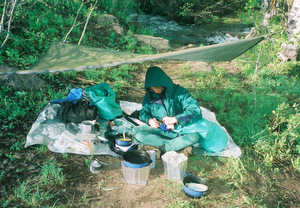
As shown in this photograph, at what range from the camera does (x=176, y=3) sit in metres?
12.0

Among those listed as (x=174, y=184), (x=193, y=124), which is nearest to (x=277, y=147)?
(x=193, y=124)

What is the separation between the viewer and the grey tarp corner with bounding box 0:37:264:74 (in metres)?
2.26

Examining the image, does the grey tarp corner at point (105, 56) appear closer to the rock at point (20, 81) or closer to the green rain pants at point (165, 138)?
the rock at point (20, 81)

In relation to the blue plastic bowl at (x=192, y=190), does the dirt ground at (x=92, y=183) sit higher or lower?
lower

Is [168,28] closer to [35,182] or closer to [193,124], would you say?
[193,124]

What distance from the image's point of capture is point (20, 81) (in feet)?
12.1

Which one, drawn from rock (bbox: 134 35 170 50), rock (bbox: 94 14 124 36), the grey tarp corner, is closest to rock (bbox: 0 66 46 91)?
the grey tarp corner

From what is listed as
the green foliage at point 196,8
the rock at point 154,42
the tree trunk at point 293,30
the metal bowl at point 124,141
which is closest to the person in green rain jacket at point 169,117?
the metal bowl at point 124,141

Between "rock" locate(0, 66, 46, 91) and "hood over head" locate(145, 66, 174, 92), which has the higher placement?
"hood over head" locate(145, 66, 174, 92)

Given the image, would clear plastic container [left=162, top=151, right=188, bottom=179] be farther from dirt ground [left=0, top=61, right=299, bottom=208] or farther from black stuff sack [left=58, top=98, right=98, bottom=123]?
black stuff sack [left=58, top=98, right=98, bottom=123]

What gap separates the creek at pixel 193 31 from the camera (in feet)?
30.2

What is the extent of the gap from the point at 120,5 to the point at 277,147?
931 cm

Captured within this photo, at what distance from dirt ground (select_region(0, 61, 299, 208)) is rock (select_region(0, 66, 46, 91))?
1200mm

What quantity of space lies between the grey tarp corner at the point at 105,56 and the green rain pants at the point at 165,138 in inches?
33.8
